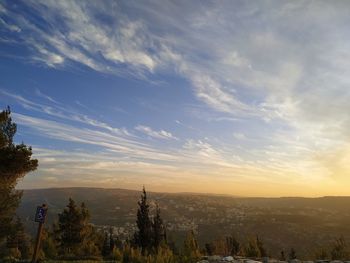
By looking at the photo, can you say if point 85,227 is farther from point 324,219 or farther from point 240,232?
point 324,219

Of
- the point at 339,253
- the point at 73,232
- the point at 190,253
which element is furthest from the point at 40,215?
the point at 73,232

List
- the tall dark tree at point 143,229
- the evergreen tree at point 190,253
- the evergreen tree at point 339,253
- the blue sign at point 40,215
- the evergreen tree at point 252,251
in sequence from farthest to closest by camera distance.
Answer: the tall dark tree at point 143,229, the evergreen tree at point 252,251, the evergreen tree at point 339,253, the evergreen tree at point 190,253, the blue sign at point 40,215

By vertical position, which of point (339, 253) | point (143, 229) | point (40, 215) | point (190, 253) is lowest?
point (143, 229)

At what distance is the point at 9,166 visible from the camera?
23.5m

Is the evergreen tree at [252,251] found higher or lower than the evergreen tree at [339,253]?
lower

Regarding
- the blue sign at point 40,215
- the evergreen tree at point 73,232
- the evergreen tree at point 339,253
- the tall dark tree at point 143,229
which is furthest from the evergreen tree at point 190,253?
the evergreen tree at point 73,232

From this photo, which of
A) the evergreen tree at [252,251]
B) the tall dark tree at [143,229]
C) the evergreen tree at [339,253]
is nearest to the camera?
the evergreen tree at [339,253]

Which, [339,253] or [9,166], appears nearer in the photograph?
[339,253]

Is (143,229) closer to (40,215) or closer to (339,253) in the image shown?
(339,253)

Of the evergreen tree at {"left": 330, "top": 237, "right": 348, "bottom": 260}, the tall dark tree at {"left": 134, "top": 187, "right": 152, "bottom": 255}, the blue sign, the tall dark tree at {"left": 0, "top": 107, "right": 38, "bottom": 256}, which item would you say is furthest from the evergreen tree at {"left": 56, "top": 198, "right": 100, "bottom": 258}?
the evergreen tree at {"left": 330, "top": 237, "right": 348, "bottom": 260}

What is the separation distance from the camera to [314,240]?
109m

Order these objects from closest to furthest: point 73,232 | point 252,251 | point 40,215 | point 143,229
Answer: point 40,215 → point 252,251 → point 143,229 → point 73,232

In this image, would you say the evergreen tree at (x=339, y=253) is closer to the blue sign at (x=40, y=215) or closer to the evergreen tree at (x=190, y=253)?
the evergreen tree at (x=190, y=253)

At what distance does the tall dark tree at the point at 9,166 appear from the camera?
23.5 m
